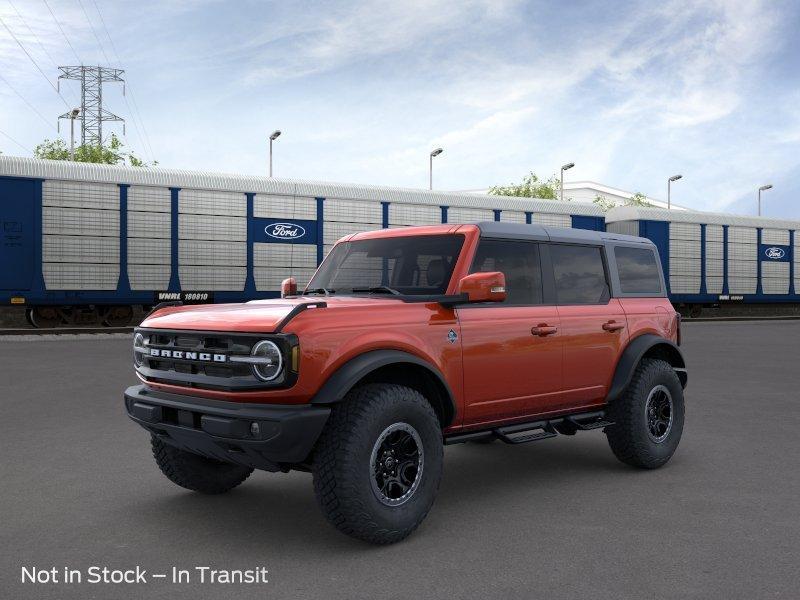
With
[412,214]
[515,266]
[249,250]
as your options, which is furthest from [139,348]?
[412,214]

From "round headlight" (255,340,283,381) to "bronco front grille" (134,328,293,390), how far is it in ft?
0.10

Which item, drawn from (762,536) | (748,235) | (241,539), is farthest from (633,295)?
(748,235)

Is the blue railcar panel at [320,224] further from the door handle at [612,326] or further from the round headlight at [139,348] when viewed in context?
the round headlight at [139,348]

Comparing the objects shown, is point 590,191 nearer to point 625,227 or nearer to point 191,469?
point 625,227

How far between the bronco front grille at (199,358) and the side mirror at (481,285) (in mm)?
1200

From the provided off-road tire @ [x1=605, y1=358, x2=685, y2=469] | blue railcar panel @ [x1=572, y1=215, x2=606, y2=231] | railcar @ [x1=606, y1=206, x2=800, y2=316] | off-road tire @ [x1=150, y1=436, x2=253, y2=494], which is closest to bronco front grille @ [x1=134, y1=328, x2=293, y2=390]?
off-road tire @ [x1=150, y1=436, x2=253, y2=494]

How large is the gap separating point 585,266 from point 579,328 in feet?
2.06

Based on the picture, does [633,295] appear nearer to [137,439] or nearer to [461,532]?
[461,532]

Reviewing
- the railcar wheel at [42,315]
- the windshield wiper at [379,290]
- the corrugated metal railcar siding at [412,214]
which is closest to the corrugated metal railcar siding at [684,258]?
the corrugated metal railcar siding at [412,214]

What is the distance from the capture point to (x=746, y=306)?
35.2 metres

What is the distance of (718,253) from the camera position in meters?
32.3

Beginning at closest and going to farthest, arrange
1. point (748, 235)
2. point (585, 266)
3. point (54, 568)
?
point (54, 568)
point (585, 266)
point (748, 235)

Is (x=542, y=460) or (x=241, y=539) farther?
(x=542, y=460)

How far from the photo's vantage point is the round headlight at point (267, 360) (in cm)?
409
